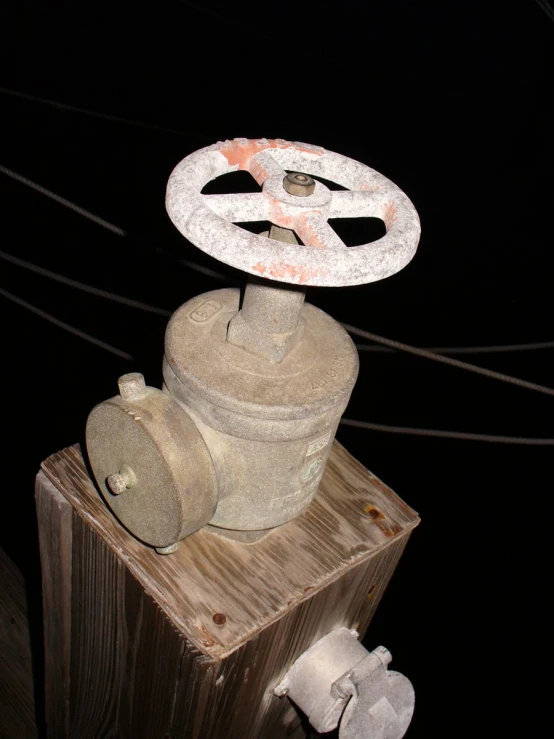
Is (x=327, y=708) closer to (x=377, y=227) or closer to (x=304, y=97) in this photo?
(x=377, y=227)

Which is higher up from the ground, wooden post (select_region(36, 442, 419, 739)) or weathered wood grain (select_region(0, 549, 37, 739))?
wooden post (select_region(36, 442, 419, 739))

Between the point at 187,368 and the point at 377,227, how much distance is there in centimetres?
313

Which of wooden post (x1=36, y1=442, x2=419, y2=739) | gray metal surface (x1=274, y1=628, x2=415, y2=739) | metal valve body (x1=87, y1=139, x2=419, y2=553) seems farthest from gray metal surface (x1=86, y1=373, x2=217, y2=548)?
gray metal surface (x1=274, y1=628, x2=415, y2=739)

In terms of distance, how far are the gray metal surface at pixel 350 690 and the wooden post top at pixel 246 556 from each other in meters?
0.15

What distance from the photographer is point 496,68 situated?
18.9 feet

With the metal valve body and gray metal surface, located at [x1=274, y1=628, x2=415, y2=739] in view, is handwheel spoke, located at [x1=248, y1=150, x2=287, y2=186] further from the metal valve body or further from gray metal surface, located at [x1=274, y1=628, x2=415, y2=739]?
gray metal surface, located at [x1=274, y1=628, x2=415, y2=739]

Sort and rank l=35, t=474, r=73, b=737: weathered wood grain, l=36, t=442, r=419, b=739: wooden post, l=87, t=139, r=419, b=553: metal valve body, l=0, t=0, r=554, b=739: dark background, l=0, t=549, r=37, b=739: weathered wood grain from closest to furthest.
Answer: l=87, t=139, r=419, b=553: metal valve body < l=36, t=442, r=419, b=739: wooden post < l=35, t=474, r=73, b=737: weathered wood grain < l=0, t=549, r=37, b=739: weathered wood grain < l=0, t=0, r=554, b=739: dark background

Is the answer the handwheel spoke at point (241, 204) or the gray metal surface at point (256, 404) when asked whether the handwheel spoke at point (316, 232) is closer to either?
the handwheel spoke at point (241, 204)

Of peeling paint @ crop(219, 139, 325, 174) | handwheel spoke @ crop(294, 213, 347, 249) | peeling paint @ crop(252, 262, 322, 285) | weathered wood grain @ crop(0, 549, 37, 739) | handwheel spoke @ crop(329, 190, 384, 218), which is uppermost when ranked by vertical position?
peeling paint @ crop(219, 139, 325, 174)

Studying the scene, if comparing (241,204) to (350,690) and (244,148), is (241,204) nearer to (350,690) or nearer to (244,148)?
(244,148)

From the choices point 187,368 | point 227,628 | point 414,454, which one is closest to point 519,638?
point 414,454

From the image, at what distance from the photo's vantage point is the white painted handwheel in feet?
2.05

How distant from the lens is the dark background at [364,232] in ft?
8.12

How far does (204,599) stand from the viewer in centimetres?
83
